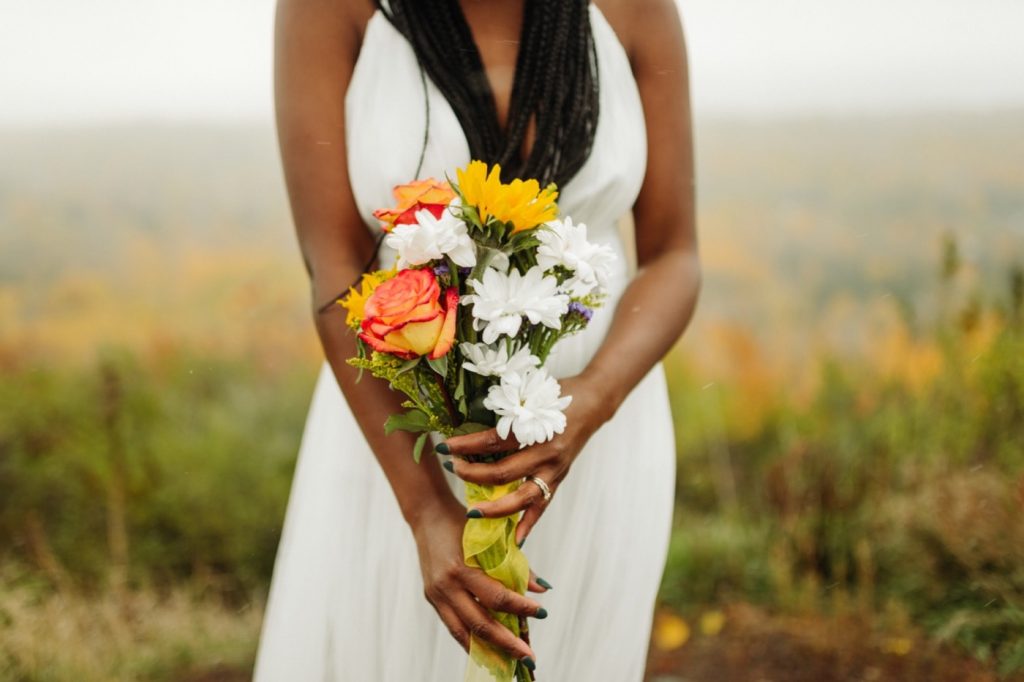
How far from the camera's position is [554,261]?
1.28m

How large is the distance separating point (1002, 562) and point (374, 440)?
2.41 m

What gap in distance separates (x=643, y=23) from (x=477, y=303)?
2.83 feet

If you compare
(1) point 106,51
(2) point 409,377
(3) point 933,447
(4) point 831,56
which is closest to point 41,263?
(1) point 106,51

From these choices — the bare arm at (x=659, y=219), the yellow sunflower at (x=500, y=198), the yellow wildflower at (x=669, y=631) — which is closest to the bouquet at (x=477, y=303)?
the yellow sunflower at (x=500, y=198)

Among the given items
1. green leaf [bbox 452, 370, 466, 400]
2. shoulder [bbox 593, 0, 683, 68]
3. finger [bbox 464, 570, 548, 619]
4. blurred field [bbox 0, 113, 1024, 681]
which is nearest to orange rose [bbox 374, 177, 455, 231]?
green leaf [bbox 452, 370, 466, 400]

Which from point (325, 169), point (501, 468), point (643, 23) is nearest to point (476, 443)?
point (501, 468)

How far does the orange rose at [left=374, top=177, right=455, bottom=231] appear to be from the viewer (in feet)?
4.27

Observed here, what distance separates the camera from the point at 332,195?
1640 mm

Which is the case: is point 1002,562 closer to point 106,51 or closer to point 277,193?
point 277,193

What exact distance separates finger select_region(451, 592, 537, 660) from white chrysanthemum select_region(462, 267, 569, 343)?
0.43 m

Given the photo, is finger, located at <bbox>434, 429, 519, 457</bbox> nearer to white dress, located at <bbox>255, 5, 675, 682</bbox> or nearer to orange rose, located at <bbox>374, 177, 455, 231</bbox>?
orange rose, located at <bbox>374, 177, 455, 231</bbox>

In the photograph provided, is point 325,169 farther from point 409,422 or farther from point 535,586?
point 535,586

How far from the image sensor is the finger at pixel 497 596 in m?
1.40

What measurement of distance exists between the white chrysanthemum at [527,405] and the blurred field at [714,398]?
220cm
